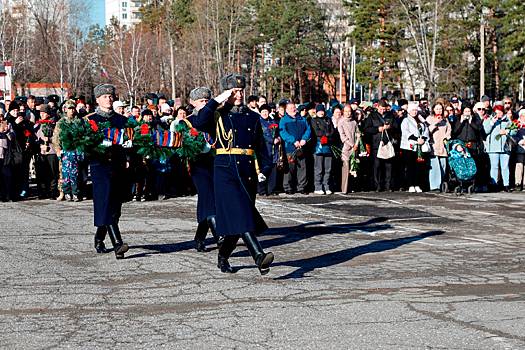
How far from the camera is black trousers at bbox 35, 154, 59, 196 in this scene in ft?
59.3

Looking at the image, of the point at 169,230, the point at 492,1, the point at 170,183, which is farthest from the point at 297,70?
A: the point at 169,230

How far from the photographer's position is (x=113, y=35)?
79625mm

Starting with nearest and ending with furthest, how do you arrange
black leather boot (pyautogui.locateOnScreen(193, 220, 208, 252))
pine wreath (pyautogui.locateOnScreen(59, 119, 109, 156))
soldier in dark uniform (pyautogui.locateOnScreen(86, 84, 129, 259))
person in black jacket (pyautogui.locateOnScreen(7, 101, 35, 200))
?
pine wreath (pyautogui.locateOnScreen(59, 119, 109, 156))
soldier in dark uniform (pyautogui.locateOnScreen(86, 84, 129, 259))
black leather boot (pyautogui.locateOnScreen(193, 220, 208, 252))
person in black jacket (pyautogui.locateOnScreen(7, 101, 35, 200))

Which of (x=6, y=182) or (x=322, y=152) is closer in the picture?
(x=6, y=182)

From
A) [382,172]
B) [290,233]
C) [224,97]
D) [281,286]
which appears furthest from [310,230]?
[382,172]

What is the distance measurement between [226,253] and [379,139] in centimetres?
995

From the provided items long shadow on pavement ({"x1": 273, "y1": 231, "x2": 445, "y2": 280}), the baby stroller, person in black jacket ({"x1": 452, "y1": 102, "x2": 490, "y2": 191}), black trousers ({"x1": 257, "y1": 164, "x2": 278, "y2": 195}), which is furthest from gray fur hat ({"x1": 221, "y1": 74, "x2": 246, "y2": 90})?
person in black jacket ({"x1": 452, "y1": 102, "x2": 490, "y2": 191})

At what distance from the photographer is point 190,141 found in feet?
34.9

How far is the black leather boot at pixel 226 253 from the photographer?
31.9ft

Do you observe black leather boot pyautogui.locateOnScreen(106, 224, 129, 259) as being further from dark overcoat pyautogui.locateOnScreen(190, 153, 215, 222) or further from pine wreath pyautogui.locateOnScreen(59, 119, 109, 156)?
dark overcoat pyautogui.locateOnScreen(190, 153, 215, 222)

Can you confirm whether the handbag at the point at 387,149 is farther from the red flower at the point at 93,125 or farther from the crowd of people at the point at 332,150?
the red flower at the point at 93,125

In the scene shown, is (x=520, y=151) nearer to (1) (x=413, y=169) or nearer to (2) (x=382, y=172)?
(1) (x=413, y=169)

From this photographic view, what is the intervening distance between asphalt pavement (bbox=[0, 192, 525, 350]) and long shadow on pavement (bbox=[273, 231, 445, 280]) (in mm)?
14

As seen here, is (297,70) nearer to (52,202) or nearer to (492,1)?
(492,1)
